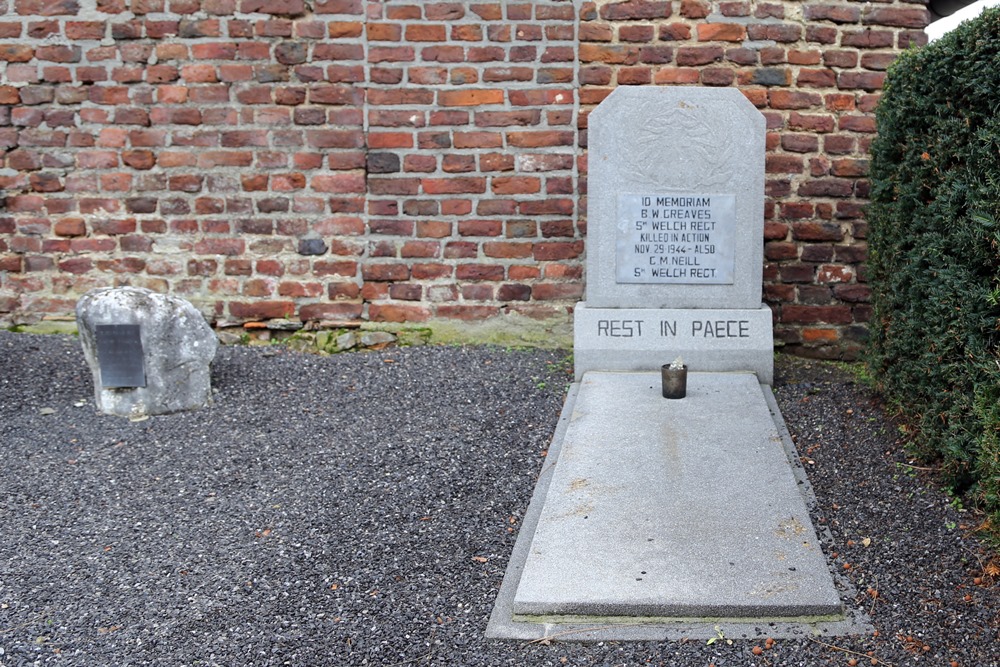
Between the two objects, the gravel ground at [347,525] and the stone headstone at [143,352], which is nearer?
the gravel ground at [347,525]

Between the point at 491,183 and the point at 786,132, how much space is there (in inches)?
73.5

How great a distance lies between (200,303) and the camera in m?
5.72

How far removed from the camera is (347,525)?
3307mm

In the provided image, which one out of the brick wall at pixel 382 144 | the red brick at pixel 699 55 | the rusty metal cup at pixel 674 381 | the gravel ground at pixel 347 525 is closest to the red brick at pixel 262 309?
the brick wall at pixel 382 144

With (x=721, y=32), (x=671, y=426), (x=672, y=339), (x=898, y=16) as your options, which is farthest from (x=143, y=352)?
(x=898, y=16)

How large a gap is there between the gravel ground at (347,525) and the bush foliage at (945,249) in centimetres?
27

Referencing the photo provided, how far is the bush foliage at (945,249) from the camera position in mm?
2920

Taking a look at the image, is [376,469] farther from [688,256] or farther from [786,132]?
[786,132]

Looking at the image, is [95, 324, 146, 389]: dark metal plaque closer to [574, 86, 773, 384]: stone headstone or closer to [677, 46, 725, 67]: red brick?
[574, 86, 773, 384]: stone headstone

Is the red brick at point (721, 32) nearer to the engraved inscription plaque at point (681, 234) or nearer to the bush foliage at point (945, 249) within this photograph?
the engraved inscription plaque at point (681, 234)

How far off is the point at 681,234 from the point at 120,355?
10.1 ft

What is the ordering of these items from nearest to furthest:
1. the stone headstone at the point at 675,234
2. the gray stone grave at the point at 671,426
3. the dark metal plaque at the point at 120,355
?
the gray stone grave at the point at 671,426, the dark metal plaque at the point at 120,355, the stone headstone at the point at 675,234

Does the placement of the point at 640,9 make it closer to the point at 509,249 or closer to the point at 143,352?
the point at 509,249

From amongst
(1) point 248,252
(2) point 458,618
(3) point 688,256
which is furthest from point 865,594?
(1) point 248,252
